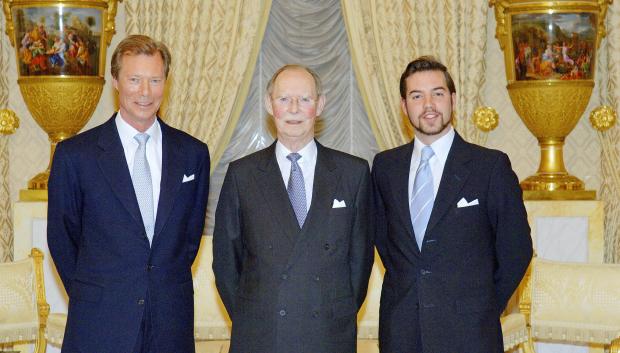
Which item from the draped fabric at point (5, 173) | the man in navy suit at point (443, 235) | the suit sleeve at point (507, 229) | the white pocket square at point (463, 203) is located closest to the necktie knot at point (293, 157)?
the man in navy suit at point (443, 235)

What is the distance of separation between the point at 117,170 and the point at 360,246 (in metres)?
1.02

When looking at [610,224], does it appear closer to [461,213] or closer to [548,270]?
[548,270]

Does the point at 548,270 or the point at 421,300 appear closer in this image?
the point at 421,300

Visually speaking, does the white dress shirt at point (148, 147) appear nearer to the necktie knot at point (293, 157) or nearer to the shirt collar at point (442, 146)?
the necktie knot at point (293, 157)

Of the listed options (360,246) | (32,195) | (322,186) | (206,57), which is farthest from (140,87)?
(206,57)

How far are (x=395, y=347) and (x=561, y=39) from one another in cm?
365

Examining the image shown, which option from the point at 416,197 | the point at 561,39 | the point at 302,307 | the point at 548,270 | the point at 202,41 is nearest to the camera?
the point at 302,307

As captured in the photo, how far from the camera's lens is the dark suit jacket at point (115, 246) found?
3623 mm

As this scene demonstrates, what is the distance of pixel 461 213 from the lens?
372 cm

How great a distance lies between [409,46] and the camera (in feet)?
23.3

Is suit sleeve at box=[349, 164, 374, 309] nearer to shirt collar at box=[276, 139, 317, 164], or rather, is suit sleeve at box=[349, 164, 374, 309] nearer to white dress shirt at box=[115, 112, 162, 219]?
shirt collar at box=[276, 139, 317, 164]

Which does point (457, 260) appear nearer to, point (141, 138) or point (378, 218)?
point (378, 218)

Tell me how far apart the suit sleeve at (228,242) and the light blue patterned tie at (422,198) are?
71cm

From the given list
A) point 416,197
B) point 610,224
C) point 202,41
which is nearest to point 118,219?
point 416,197
